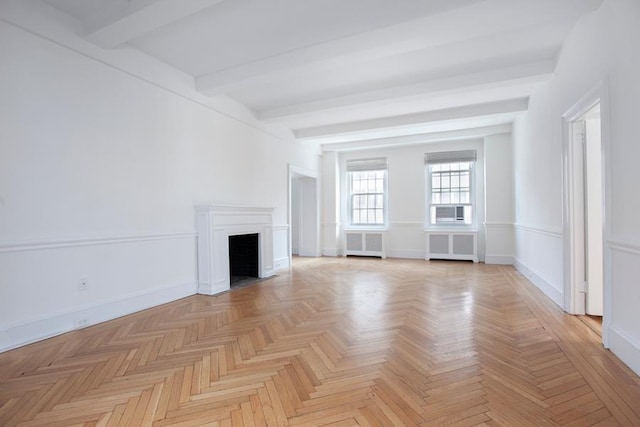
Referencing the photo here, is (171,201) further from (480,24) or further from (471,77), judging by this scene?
(471,77)

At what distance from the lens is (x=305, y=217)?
26.3ft

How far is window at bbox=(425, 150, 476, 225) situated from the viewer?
702 centimetres

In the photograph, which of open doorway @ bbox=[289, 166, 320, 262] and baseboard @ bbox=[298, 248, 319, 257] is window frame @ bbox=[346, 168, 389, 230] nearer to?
open doorway @ bbox=[289, 166, 320, 262]

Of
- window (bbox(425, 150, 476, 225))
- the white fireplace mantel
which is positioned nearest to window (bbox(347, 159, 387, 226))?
window (bbox(425, 150, 476, 225))

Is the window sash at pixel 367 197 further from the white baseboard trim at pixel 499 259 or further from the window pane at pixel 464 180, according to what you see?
the white baseboard trim at pixel 499 259

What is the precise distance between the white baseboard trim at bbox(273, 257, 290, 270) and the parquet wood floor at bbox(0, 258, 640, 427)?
234 cm

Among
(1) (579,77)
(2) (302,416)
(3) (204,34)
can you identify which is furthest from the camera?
(3) (204,34)

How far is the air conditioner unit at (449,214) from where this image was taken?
23.3ft

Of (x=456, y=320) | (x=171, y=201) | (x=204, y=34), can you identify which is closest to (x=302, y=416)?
(x=456, y=320)

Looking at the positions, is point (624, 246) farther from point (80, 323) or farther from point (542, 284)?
point (80, 323)

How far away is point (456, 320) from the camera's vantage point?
10.1 ft

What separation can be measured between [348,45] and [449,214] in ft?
16.7

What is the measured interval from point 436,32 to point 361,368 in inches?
113

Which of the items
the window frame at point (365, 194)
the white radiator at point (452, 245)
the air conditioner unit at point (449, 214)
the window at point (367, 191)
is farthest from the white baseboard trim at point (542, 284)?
the window at point (367, 191)
